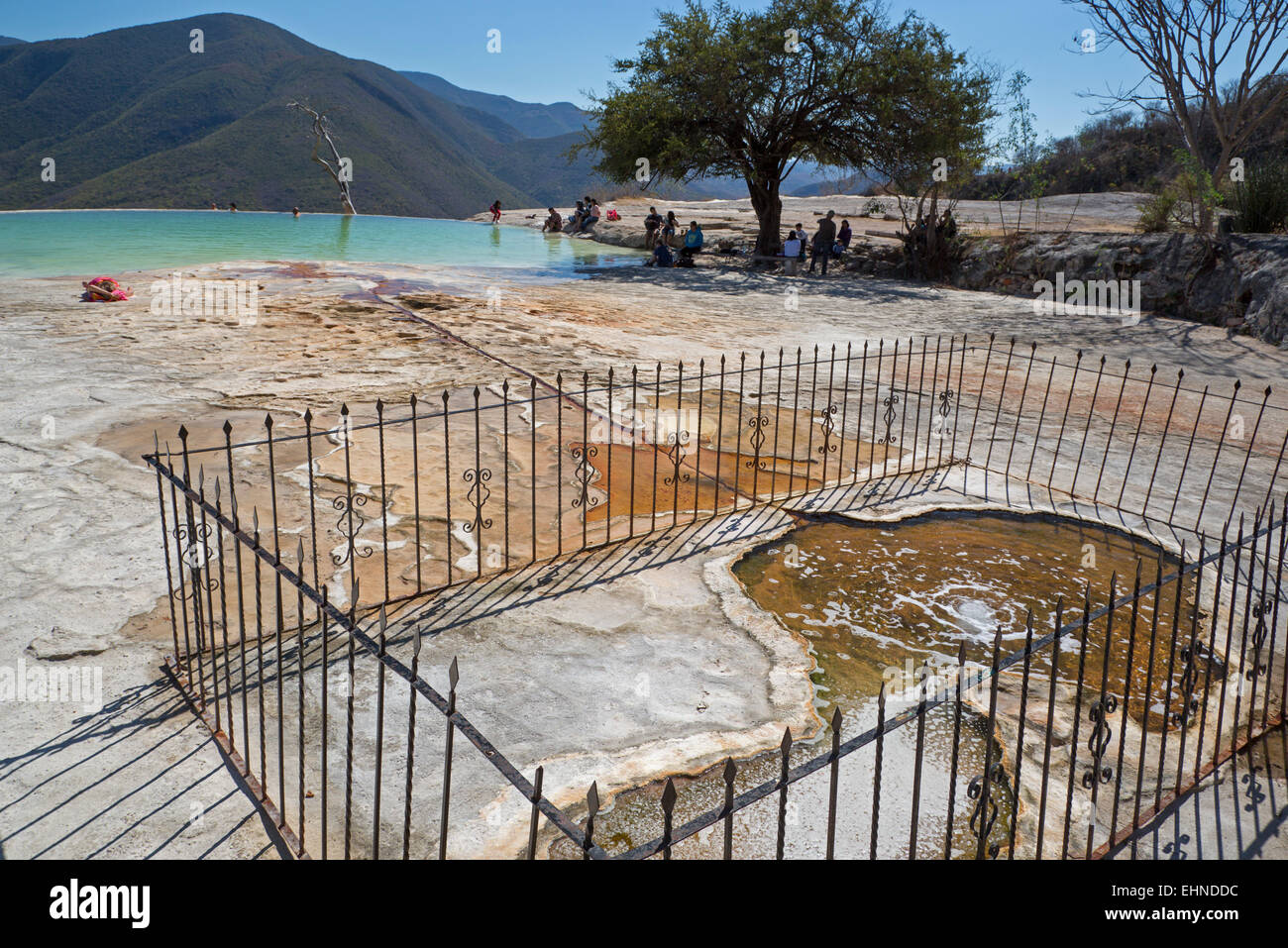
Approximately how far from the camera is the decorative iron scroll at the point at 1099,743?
3512 mm

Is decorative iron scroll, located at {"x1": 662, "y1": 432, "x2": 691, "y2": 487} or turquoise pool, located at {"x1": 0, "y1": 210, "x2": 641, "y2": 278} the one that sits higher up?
turquoise pool, located at {"x1": 0, "y1": 210, "x2": 641, "y2": 278}

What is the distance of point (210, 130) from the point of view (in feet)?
326

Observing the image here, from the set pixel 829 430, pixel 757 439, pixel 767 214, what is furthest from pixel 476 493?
pixel 767 214

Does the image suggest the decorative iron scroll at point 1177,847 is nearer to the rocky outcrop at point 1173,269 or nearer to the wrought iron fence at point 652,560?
the wrought iron fence at point 652,560

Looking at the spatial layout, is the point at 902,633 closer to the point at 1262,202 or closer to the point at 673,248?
the point at 1262,202

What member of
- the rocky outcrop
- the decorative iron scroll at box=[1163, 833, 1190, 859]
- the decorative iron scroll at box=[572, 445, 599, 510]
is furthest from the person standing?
the decorative iron scroll at box=[1163, 833, 1190, 859]

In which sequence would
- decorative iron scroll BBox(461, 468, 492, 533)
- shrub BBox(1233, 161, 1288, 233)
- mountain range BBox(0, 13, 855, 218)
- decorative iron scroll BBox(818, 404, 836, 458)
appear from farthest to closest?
mountain range BBox(0, 13, 855, 218) → shrub BBox(1233, 161, 1288, 233) → decorative iron scroll BBox(818, 404, 836, 458) → decorative iron scroll BBox(461, 468, 492, 533)

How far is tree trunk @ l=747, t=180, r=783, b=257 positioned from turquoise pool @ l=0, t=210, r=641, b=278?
3865 mm

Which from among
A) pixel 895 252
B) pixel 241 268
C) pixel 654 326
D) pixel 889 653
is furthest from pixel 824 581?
pixel 895 252

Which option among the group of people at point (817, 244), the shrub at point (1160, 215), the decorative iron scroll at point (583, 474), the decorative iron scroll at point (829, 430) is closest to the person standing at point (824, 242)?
the group of people at point (817, 244)

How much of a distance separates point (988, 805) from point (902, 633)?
5.50 ft

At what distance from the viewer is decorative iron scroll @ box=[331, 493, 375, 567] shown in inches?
230

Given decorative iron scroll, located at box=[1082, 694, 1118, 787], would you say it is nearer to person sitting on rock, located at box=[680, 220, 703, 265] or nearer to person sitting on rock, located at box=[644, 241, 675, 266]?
person sitting on rock, located at box=[644, 241, 675, 266]
